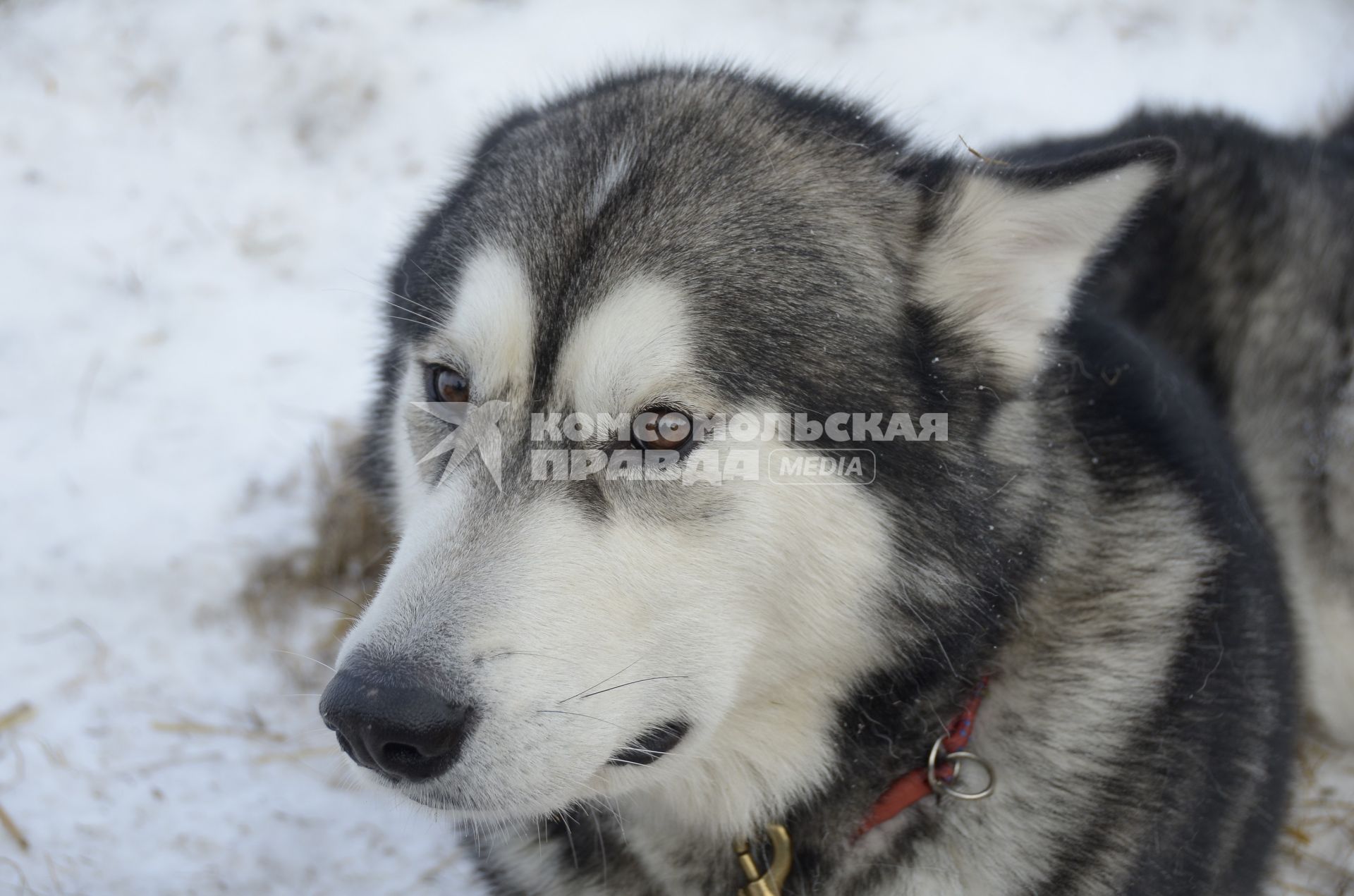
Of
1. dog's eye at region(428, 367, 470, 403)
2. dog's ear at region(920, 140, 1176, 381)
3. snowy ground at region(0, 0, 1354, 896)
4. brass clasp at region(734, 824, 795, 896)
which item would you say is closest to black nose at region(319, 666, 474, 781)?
dog's eye at region(428, 367, 470, 403)

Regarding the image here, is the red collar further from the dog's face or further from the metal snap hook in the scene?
the dog's face

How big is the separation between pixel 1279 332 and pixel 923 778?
2.29m

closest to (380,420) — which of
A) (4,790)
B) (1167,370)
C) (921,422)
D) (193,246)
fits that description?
(921,422)

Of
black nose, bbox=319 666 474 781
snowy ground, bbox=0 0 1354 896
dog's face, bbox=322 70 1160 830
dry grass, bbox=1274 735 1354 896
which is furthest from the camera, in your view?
snowy ground, bbox=0 0 1354 896

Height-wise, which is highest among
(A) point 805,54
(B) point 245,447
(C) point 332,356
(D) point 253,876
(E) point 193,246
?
(A) point 805,54

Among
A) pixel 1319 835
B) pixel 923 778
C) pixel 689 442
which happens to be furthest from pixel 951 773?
pixel 1319 835

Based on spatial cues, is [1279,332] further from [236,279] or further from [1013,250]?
[236,279]

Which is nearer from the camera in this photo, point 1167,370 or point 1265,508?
point 1167,370

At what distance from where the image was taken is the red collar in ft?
7.43

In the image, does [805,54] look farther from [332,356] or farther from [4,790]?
[4,790]

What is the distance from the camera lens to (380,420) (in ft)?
9.55

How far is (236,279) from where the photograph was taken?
17.4ft

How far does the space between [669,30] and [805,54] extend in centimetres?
79

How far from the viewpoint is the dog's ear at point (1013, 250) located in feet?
6.84
